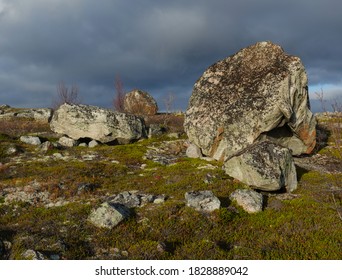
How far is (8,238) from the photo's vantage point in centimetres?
1177

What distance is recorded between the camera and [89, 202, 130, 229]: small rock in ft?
40.8

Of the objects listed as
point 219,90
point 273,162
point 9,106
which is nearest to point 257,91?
point 219,90

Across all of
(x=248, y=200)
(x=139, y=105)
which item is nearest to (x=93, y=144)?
(x=248, y=200)

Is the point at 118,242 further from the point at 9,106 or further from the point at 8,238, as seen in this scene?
the point at 9,106

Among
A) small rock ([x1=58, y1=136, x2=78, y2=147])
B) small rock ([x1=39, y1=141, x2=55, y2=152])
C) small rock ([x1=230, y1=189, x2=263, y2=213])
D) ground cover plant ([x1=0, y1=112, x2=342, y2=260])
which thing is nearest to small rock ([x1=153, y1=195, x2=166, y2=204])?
ground cover plant ([x1=0, y1=112, x2=342, y2=260])

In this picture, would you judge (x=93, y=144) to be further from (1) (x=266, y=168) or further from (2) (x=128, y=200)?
(1) (x=266, y=168)

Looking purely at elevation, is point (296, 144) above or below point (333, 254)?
above

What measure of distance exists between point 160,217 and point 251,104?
1266 cm

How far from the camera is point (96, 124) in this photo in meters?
29.6

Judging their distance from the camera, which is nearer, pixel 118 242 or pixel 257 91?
pixel 118 242

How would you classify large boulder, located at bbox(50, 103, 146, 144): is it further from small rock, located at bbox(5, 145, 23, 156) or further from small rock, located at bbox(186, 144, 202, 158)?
small rock, located at bbox(186, 144, 202, 158)

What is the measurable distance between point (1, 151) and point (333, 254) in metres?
24.0

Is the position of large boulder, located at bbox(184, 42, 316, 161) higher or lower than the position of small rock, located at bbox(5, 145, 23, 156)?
higher

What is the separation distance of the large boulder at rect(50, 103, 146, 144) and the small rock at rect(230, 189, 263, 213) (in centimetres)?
1698
